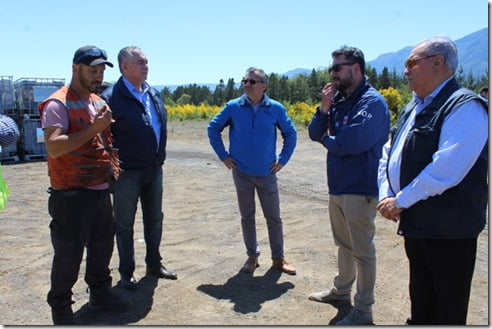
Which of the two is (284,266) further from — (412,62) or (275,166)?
(412,62)

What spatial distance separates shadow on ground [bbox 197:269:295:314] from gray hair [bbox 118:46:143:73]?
2170 millimetres

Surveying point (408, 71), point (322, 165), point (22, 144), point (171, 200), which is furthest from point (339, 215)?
point (22, 144)

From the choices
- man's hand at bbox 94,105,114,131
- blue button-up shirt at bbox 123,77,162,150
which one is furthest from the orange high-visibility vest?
blue button-up shirt at bbox 123,77,162,150

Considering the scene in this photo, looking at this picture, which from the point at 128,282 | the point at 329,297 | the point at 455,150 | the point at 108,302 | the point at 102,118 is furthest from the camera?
the point at 128,282

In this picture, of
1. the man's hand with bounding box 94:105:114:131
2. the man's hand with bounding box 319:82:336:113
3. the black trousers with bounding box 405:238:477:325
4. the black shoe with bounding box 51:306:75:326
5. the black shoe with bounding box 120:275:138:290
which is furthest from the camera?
the black shoe with bounding box 120:275:138:290

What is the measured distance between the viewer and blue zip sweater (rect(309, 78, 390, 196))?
366cm

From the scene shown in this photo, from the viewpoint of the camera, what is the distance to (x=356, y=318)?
3.81 metres

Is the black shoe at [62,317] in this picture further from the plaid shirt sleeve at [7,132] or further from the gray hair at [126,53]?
the gray hair at [126,53]

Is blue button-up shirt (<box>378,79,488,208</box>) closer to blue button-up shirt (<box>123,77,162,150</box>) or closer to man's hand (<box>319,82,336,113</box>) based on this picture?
man's hand (<box>319,82,336,113</box>)

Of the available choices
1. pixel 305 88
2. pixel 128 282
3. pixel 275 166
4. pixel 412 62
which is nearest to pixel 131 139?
pixel 128 282

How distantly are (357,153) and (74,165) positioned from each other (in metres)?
2.04

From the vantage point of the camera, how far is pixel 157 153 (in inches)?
183

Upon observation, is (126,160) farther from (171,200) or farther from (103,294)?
(171,200)

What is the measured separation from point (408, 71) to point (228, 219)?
4499 mm
